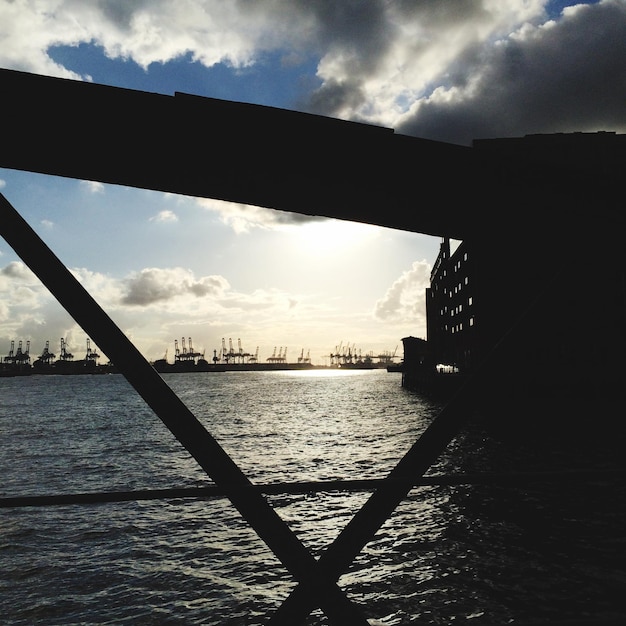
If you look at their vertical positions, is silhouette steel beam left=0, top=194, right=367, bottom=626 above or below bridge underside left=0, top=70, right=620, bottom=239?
below

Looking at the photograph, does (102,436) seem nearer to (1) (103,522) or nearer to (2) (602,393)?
(1) (103,522)

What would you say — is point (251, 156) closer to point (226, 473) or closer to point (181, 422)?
point (181, 422)

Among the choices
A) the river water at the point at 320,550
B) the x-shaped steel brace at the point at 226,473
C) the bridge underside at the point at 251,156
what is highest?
the bridge underside at the point at 251,156

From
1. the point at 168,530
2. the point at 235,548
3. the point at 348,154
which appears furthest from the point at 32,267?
the point at 168,530

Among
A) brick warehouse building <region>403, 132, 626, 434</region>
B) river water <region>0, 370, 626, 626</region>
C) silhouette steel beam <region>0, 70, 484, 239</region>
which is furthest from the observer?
river water <region>0, 370, 626, 626</region>

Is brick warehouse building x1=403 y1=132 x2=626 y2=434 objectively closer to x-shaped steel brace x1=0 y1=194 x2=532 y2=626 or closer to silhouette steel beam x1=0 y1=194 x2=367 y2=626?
x-shaped steel brace x1=0 y1=194 x2=532 y2=626

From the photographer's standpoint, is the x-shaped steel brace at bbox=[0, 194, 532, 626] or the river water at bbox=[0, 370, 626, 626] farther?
the river water at bbox=[0, 370, 626, 626]

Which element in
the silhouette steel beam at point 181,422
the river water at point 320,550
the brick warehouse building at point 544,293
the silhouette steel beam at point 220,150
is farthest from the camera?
the river water at point 320,550

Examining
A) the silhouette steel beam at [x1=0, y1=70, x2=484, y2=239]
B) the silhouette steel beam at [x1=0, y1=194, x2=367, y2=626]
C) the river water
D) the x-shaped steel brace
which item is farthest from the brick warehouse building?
the river water

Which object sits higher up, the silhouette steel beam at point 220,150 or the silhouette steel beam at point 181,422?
the silhouette steel beam at point 220,150

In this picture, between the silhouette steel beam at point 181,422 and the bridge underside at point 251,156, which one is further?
the bridge underside at point 251,156

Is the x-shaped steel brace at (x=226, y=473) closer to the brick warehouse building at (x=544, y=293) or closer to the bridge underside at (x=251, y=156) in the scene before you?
the bridge underside at (x=251, y=156)

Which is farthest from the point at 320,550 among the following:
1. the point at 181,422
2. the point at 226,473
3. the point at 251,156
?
the point at 251,156

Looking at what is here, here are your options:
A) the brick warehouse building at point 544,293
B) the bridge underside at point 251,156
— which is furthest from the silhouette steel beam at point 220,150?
the brick warehouse building at point 544,293
